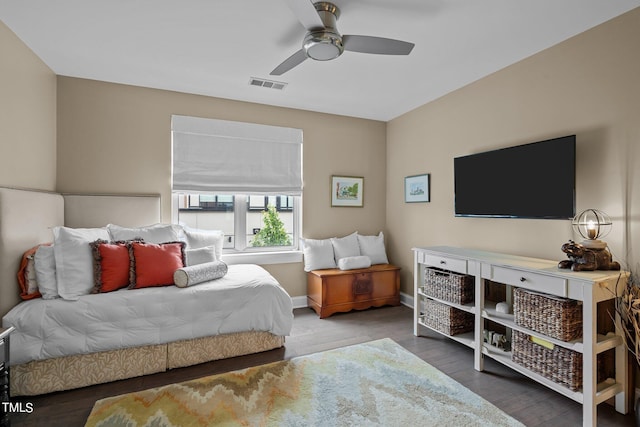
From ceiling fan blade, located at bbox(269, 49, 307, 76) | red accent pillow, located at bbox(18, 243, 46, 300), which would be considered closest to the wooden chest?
ceiling fan blade, located at bbox(269, 49, 307, 76)

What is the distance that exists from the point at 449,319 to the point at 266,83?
116 inches

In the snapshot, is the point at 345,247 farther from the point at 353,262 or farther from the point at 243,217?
the point at 243,217

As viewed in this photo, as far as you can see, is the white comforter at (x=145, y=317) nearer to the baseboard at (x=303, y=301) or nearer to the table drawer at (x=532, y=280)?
the baseboard at (x=303, y=301)

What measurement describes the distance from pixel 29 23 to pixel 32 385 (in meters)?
2.55

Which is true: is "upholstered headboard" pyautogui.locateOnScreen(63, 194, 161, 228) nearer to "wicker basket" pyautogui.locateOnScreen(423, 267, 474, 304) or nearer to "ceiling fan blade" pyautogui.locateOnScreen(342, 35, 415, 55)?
"ceiling fan blade" pyautogui.locateOnScreen(342, 35, 415, 55)

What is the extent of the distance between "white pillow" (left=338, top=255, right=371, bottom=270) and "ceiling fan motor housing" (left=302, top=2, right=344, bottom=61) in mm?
2448

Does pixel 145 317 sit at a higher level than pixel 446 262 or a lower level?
lower

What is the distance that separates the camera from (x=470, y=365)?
2.63 meters

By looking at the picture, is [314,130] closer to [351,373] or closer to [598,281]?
[351,373]

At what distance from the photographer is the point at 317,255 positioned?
4.01m

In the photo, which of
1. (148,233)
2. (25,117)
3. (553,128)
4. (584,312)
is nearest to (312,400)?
(584,312)

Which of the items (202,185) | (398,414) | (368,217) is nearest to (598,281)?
(398,414)

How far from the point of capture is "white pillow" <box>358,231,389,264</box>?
13.9 feet

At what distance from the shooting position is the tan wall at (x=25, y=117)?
235cm
